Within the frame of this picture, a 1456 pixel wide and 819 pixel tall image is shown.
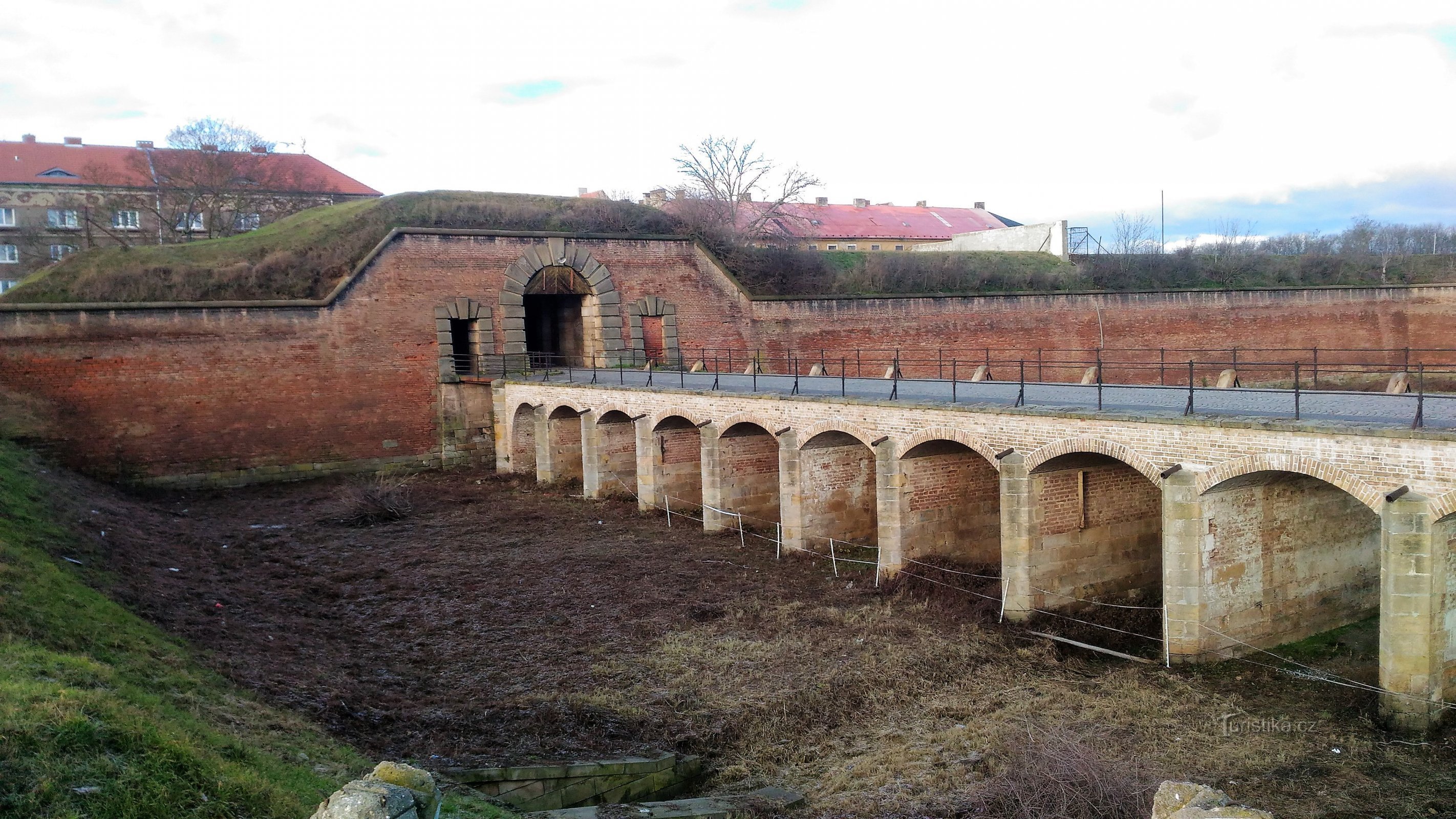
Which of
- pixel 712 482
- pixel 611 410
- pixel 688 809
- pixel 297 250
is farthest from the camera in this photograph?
pixel 297 250

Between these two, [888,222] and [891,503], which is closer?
[891,503]

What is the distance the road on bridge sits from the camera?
1053 centimetres

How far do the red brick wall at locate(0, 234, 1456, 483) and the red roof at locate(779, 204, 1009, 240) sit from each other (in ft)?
50.4

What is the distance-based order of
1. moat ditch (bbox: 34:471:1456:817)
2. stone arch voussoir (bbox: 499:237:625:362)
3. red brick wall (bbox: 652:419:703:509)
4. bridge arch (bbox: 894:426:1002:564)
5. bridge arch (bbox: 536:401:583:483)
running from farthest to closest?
stone arch voussoir (bbox: 499:237:625:362)
bridge arch (bbox: 536:401:583:483)
red brick wall (bbox: 652:419:703:509)
bridge arch (bbox: 894:426:1002:564)
moat ditch (bbox: 34:471:1456:817)

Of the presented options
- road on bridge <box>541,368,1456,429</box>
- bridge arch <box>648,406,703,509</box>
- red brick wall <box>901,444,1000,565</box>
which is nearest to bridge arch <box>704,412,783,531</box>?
road on bridge <box>541,368,1456,429</box>

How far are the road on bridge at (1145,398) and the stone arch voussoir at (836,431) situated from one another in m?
0.54

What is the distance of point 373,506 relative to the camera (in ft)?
65.6

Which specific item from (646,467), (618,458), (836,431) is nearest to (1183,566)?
(836,431)

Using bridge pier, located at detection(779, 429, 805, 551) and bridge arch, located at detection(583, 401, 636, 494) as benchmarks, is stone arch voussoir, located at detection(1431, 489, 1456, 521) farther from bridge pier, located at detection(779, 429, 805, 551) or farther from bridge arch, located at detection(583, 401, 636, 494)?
bridge arch, located at detection(583, 401, 636, 494)

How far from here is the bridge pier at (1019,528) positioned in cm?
1242

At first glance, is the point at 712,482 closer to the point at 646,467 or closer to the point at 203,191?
the point at 646,467

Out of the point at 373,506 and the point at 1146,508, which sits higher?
the point at 1146,508

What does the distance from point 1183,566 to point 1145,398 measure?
3202 mm

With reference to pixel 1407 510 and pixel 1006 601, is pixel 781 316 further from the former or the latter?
pixel 1407 510
